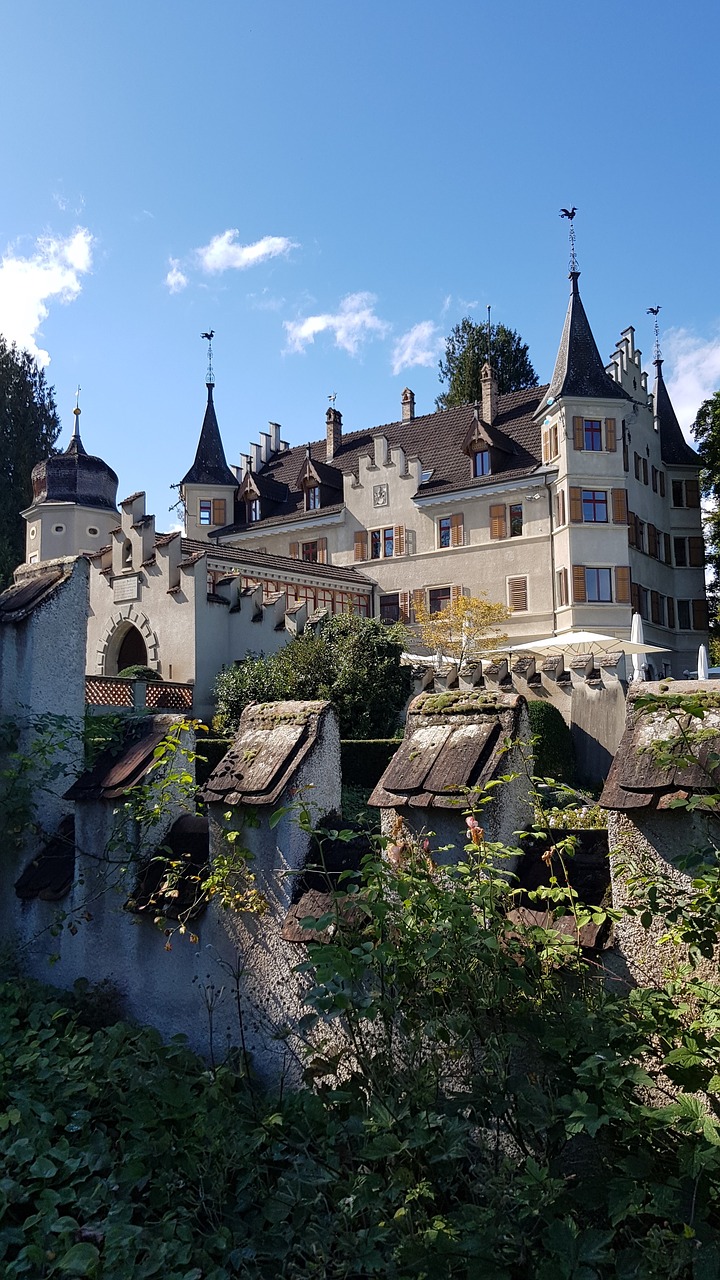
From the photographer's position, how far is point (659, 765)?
3.44 metres

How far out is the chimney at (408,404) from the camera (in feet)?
152

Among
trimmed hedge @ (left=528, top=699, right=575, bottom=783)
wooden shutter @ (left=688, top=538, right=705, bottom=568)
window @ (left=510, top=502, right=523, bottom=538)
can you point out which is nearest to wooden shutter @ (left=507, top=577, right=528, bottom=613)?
window @ (left=510, top=502, right=523, bottom=538)

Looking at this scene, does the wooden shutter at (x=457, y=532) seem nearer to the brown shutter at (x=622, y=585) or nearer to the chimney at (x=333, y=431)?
the brown shutter at (x=622, y=585)

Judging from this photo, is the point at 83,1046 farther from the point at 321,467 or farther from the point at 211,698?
the point at 321,467

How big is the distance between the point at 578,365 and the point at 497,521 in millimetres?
6420

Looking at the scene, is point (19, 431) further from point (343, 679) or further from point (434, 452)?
point (343, 679)

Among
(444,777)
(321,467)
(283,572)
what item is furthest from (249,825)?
Result: (321,467)


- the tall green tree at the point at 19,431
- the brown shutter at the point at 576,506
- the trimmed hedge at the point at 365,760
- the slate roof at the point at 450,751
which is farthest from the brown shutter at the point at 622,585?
the slate roof at the point at 450,751

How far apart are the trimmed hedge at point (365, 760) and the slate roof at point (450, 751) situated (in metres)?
11.6

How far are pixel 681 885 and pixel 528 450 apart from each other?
3644 cm

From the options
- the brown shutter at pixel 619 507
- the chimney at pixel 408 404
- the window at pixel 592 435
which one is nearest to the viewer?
the brown shutter at pixel 619 507

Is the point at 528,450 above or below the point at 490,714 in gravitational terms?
above

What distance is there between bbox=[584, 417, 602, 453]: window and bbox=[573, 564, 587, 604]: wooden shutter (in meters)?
4.38

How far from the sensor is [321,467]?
145ft
